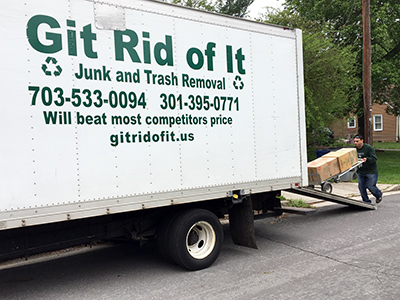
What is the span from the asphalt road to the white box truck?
44cm

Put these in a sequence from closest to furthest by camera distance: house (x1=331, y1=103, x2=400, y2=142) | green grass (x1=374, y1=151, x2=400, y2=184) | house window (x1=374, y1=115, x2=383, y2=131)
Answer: green grass (x1=374, y1=151, x2=400, y2=184), house (x1=331, y1=103, x2=400, y2=142), house window (x1=374, y1=115, x2=383, y2=131)

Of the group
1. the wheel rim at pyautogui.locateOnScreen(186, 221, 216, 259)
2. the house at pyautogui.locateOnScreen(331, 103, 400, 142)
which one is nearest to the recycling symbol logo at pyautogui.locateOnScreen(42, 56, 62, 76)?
the wheel rim at pyautogui.locateOnScreen(186, 221, 216, 259)

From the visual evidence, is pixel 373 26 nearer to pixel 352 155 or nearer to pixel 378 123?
pixel 352 155

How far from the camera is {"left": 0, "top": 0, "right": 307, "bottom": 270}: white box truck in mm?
4316

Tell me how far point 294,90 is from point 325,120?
10.1m

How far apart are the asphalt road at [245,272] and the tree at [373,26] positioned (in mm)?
15526

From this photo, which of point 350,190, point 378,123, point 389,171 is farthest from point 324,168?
point 378,123

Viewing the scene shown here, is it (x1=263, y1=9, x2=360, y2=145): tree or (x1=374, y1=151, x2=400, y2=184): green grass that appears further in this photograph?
(x1=263, y1=9, x2=360, y2=145): tree

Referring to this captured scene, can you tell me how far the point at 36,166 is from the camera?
14.2 ft

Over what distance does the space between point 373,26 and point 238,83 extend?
17.9 m

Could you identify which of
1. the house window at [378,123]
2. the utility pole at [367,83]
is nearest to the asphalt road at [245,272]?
the utility pole at [367,83]

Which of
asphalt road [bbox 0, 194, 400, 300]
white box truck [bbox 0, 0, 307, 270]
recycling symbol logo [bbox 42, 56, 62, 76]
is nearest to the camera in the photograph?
white box truck [bbox 0, 0, 307, 270]

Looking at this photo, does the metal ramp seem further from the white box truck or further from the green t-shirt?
the white box truck

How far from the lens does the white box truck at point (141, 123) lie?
14.2ft
